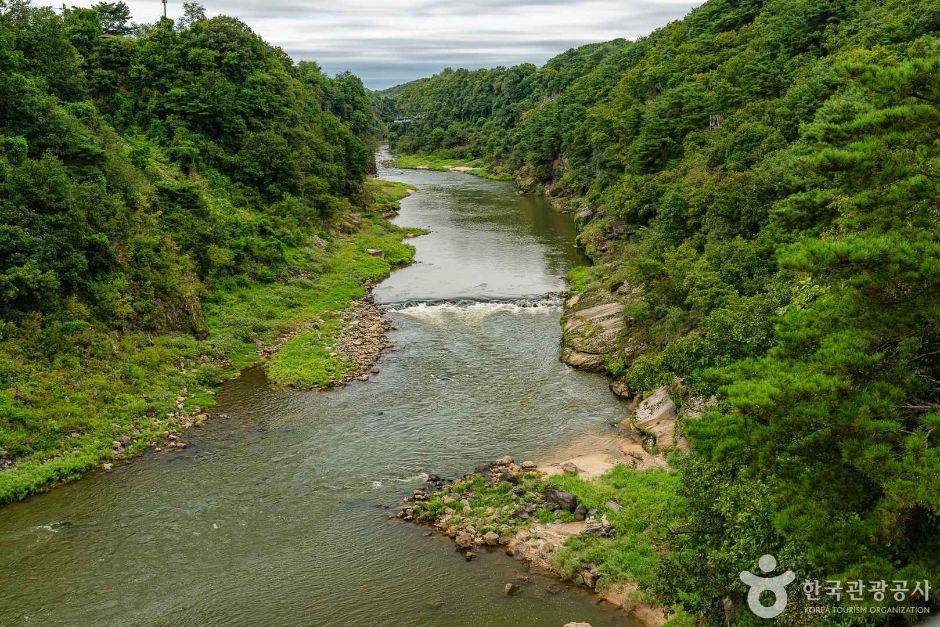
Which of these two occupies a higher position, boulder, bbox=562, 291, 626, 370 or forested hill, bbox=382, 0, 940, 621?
forested hill, bbox=382, 0, 940, 621

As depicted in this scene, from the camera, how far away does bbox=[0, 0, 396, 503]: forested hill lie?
1120 inches

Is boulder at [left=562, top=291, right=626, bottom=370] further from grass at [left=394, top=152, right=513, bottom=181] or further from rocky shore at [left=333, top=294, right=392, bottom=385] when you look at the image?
grass at [left=394, top=152, right=513, bottom=181]

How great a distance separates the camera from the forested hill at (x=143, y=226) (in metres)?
28.4

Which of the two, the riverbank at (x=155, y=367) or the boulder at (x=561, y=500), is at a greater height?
the riverbank at (x=155, y=367)

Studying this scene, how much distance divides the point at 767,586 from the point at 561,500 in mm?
10283

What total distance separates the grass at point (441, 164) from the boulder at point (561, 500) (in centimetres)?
9696

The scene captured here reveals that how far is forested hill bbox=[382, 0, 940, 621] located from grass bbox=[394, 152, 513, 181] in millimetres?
75742

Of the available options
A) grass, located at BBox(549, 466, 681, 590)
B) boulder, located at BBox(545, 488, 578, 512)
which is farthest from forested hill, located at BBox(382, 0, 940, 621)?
boulder, located at BBox(545, 488, 578, 512)

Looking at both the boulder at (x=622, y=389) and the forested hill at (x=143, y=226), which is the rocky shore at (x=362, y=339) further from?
the boulder at (x=622, y=389)

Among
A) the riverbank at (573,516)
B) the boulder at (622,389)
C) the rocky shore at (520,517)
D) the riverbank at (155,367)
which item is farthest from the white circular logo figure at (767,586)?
the riverbank at (155,367)

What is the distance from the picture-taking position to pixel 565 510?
22.8 metres

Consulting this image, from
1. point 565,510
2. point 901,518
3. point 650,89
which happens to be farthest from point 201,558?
A: point 650,89

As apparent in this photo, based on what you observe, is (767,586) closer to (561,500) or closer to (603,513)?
(603,513)

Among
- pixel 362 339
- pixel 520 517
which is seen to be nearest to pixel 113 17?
pixel 362 339
